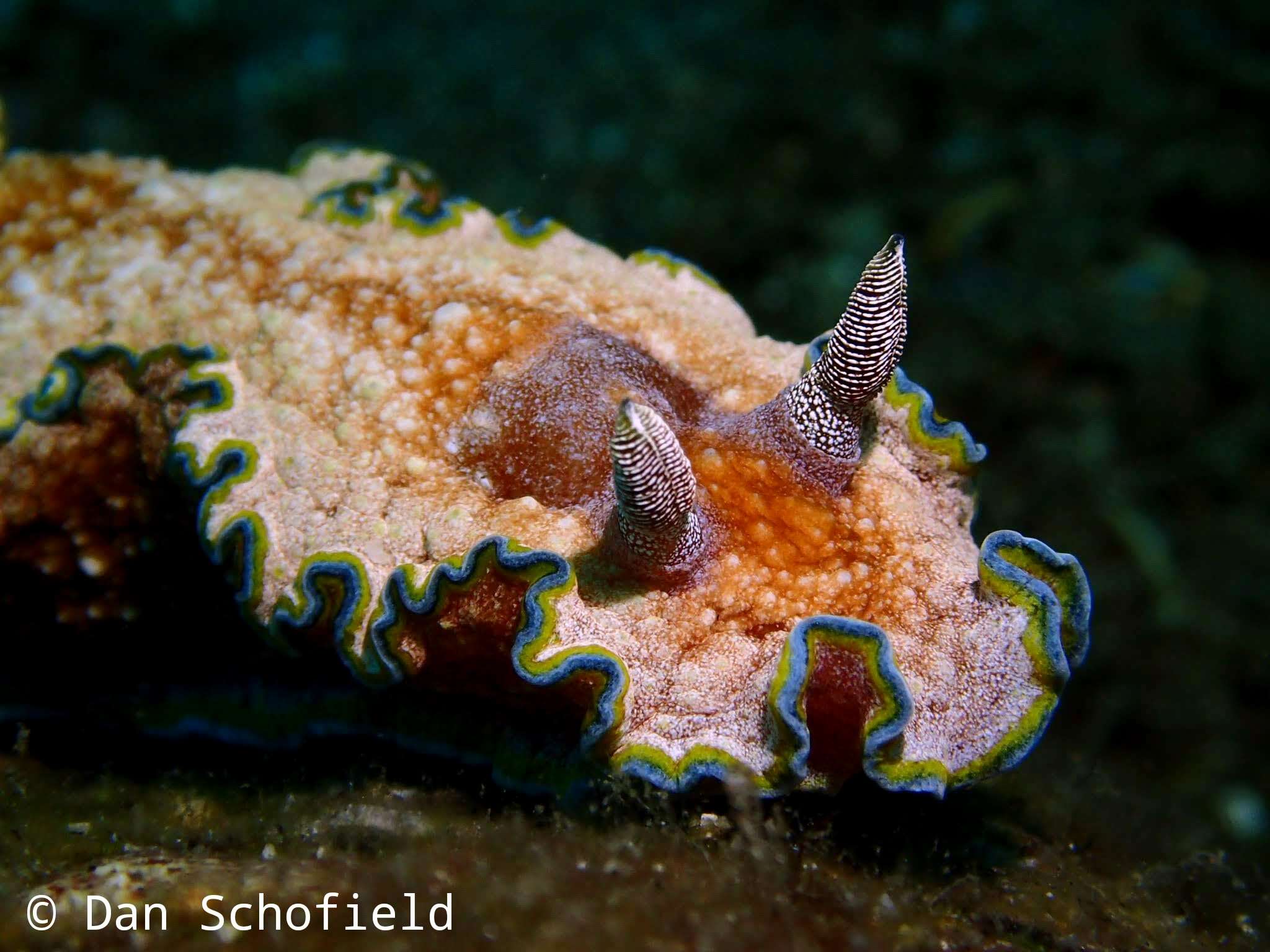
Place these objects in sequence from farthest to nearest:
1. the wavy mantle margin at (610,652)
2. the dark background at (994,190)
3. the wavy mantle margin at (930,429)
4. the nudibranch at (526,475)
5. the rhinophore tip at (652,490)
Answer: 1. the dark background at (994,190)
2. the wavy mantle margin at (930,429)
3. the nudibranch at (526,475)
4. the wavy mantle margin at (610,652)
5. the rhinophore tip at (652,490)

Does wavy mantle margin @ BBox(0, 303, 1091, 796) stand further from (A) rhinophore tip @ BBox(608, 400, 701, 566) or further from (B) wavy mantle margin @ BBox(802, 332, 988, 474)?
(A) rhinophore tip @ BBox(608, 400, 701, 566)

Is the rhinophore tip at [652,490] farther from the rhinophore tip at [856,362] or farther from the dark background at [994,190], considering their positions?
the dark background at [994,190]

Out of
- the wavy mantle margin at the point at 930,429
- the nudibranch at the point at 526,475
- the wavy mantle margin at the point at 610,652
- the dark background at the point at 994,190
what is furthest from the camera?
the dark background at the point at 994,190

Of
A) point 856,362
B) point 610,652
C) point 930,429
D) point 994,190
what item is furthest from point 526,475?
point 994,190

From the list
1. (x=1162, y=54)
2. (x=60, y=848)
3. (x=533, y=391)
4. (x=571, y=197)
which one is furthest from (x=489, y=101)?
(x=60, y=848)

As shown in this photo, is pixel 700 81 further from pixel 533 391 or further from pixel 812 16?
pixel 533 391

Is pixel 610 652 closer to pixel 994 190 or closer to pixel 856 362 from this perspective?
pixel 856 362

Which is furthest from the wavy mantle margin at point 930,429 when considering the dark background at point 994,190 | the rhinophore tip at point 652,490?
the dark background at point 994,190
